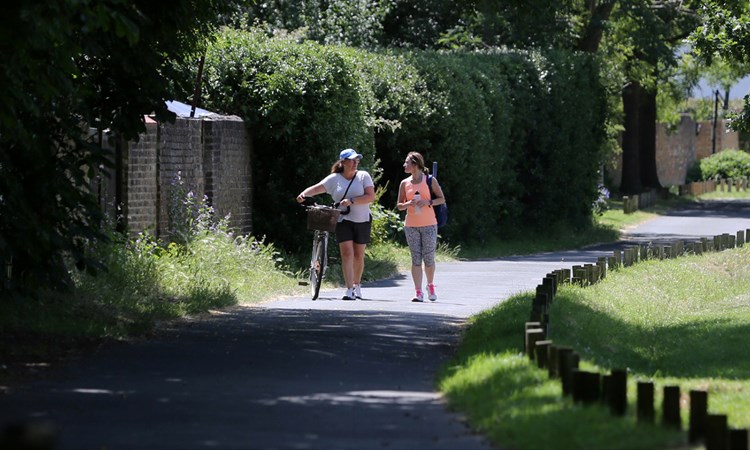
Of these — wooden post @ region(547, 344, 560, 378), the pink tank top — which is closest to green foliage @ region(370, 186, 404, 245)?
the pink tank top

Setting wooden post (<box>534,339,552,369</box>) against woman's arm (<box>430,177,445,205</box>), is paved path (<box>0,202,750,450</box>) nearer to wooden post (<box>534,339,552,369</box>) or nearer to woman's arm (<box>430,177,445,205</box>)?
wooden post (<box>534,339,552,369</box>)

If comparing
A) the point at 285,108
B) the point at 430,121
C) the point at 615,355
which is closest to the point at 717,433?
the point at 615,355

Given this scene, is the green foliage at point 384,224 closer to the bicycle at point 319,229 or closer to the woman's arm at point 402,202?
the bicycle at point 319,229

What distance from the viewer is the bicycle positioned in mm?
17516

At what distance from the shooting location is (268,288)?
18.6m

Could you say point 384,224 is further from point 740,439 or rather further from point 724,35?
point 740,439

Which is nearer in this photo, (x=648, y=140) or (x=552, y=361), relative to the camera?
(x=552, y=361)

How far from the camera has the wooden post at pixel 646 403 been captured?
794 centimetres

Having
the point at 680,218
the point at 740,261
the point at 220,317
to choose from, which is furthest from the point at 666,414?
the point at 680,218

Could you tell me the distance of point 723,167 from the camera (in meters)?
66.1

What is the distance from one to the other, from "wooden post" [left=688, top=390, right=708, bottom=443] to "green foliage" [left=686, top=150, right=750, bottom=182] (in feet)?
196

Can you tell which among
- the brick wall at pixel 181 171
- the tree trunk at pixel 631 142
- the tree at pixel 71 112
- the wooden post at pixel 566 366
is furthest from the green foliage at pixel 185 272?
the tree trunk at pixel 631 142

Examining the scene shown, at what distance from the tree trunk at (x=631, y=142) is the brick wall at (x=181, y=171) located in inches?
1107

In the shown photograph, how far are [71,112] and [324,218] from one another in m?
4.39
